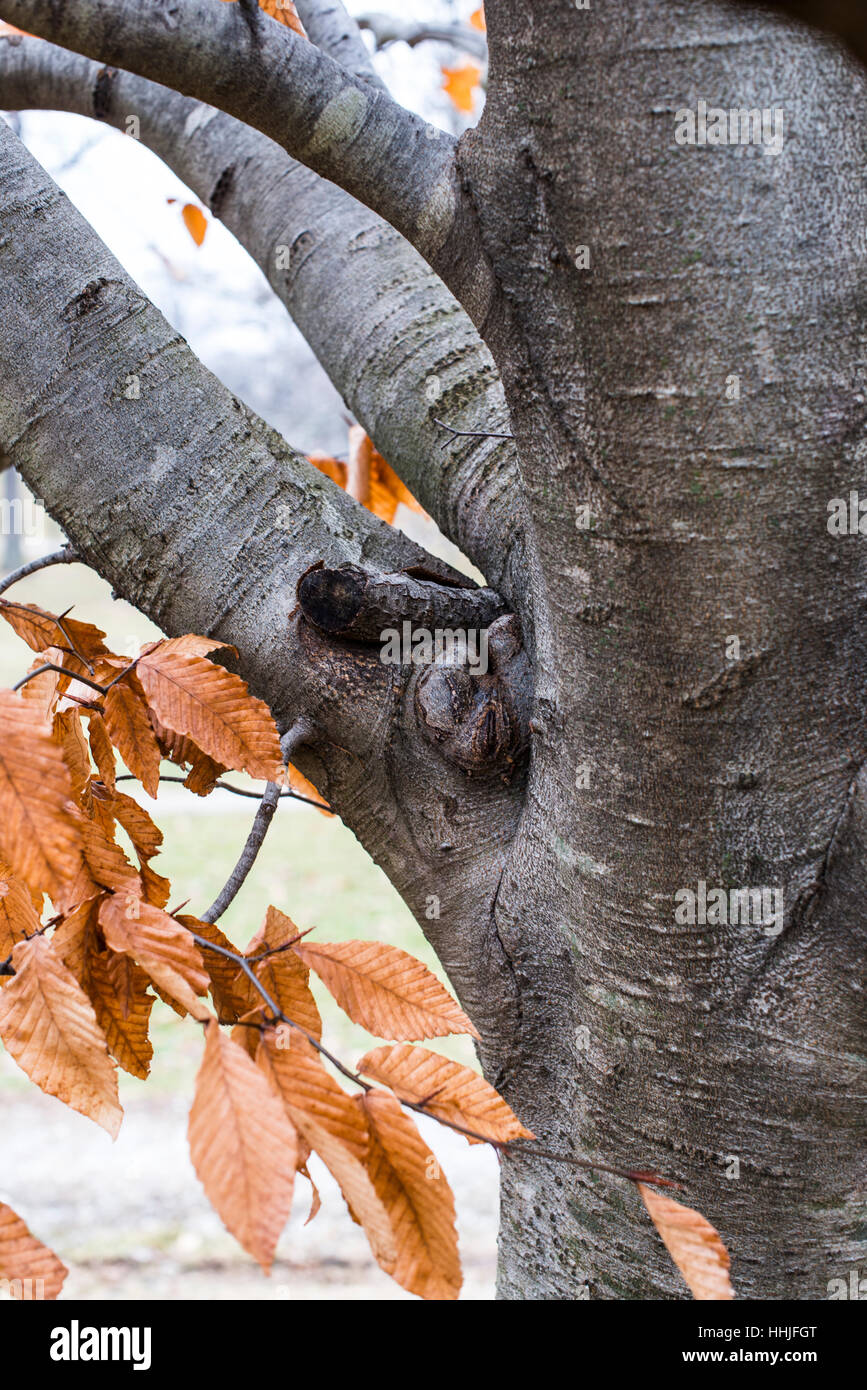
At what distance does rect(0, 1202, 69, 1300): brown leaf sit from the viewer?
1.77ft

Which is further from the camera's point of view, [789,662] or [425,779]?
[425,779]

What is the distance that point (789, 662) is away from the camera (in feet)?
2.34

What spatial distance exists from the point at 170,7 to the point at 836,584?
2.44 ft

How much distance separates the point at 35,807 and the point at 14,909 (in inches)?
9.7

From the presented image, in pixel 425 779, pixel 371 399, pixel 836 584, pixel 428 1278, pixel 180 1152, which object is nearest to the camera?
pixel 428 1278

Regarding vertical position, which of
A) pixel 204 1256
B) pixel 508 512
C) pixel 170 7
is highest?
pixel 170 7

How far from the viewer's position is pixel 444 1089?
641 mm

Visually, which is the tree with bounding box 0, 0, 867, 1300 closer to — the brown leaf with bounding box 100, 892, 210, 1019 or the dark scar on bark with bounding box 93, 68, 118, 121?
the brown leaf with bounding box 100, 892, 210, 1019

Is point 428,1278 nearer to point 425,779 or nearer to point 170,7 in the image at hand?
point 425,779

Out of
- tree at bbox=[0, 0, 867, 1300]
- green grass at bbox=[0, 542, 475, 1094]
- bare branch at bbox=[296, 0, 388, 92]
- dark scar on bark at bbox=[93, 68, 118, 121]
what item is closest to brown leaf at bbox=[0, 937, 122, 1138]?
tree at bbox=[0, 0, 867, 1300]

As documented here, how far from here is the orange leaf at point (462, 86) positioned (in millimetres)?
2658

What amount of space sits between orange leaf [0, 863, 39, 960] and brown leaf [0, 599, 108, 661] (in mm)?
241

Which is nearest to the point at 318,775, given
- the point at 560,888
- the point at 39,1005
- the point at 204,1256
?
the point at 560,888

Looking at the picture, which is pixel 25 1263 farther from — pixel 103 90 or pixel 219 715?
pixel 103 90
